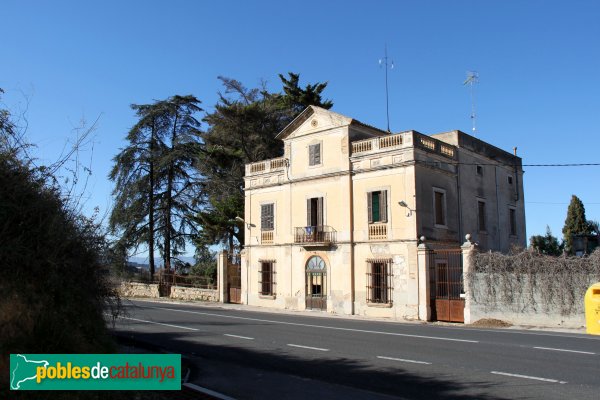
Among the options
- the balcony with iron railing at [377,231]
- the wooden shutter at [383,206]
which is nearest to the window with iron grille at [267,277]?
the balcony with iron railing at [377,231]

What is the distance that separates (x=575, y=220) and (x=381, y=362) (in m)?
41.2

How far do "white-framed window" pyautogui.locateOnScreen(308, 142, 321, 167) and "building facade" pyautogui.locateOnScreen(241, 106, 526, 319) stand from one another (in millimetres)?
72

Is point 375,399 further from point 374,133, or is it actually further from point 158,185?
point 158,185

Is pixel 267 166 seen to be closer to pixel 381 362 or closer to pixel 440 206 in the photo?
pixel 440 206

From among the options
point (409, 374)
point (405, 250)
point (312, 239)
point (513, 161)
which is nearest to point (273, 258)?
point (312, 239)

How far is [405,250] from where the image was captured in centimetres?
2512

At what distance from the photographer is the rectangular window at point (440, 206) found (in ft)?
88.1

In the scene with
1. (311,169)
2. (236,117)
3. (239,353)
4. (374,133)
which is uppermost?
(236,117)

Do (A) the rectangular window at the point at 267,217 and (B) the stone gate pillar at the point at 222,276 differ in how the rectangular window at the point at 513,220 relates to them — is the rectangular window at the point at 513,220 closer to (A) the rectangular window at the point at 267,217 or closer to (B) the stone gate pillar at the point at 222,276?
(A) the rectangular window at the point at 267,217

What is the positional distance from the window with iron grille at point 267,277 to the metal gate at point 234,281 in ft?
8.89

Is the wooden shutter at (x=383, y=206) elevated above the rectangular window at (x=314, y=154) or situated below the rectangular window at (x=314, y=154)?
below

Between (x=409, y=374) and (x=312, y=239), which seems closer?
(x=409, y=374)

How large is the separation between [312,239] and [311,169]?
155 inches

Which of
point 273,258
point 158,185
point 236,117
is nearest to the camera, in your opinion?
point 273,258
